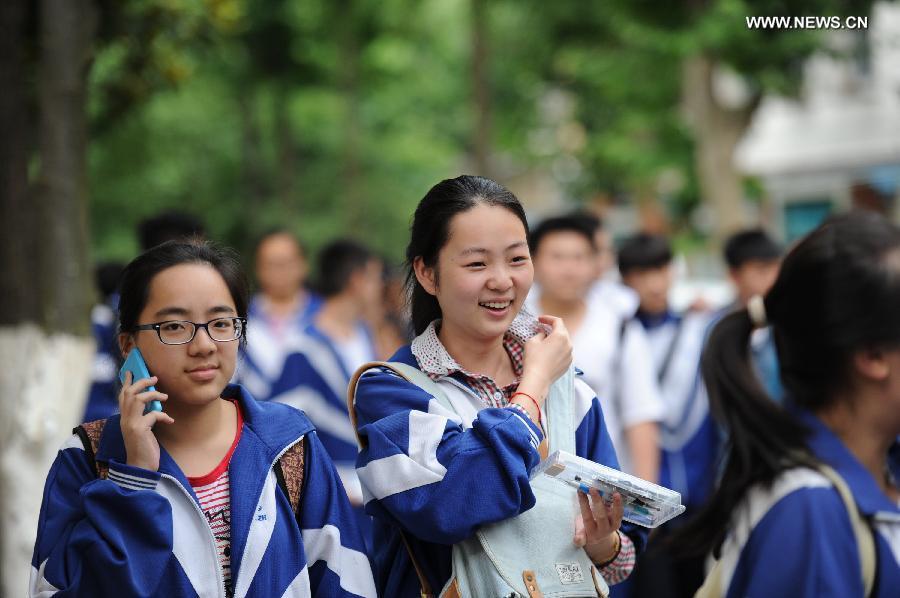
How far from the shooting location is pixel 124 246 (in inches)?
777

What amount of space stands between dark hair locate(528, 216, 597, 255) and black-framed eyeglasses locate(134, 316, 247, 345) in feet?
9.74

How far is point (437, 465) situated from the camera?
9.62 ft

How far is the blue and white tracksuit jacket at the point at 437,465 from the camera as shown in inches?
112

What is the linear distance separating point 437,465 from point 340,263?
15.7 ft

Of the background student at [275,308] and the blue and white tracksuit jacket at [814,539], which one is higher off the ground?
the background student at [275,308]

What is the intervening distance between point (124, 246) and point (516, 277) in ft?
57.5

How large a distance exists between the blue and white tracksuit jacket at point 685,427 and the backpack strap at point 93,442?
12.3 ft

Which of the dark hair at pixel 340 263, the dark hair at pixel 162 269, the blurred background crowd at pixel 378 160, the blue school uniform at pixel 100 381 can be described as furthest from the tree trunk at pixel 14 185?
the dark hair at pixel 162 269

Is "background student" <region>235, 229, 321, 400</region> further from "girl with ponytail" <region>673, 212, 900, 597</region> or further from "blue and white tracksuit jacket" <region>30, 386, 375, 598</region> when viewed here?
"girl with ponytail" <region>673, 212, 900, 597</region>

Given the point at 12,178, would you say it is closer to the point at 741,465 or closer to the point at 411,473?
the point at 411,473

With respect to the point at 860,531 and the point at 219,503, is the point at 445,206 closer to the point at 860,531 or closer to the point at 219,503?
the point at 219,503

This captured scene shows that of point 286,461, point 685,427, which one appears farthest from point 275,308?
point 286,461

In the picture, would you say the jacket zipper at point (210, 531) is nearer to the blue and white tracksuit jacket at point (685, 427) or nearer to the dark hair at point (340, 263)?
the blue and white tracksuit jacket at point (685, 427)

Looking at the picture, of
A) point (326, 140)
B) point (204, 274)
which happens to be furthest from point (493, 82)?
point (204, 274)
